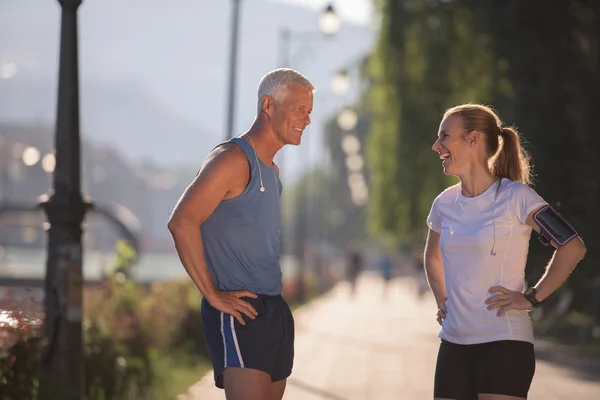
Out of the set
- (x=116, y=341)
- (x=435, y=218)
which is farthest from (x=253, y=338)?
(x=116, y=341)

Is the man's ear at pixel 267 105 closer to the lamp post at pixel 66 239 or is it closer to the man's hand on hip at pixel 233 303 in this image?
the man's hand on hip at pixel 233 303

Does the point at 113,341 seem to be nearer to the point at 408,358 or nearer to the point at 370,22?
the point at 408,358

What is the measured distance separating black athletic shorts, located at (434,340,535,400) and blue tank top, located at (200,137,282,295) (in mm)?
870

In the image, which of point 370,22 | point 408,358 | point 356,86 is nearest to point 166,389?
point 408,358

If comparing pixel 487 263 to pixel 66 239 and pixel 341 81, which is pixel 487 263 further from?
pixel 341 81

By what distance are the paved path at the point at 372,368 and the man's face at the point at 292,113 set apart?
7520 millimetres

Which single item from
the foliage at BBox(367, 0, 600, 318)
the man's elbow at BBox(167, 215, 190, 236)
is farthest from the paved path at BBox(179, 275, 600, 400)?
the man's elbow at BBox(167, 215, 190, 236)

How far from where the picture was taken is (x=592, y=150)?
2025 cm

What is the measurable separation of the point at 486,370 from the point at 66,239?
16.4 ft

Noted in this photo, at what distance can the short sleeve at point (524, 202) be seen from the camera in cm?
551

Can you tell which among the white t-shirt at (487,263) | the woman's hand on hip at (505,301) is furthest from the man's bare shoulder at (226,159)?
the woman's hand on hip at (505,301)

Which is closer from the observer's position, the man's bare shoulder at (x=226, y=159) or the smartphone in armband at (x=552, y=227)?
the man's bare shoulder at (x=226, y=159)

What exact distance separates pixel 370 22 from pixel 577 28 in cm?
795

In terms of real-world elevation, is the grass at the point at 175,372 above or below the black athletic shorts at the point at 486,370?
below
